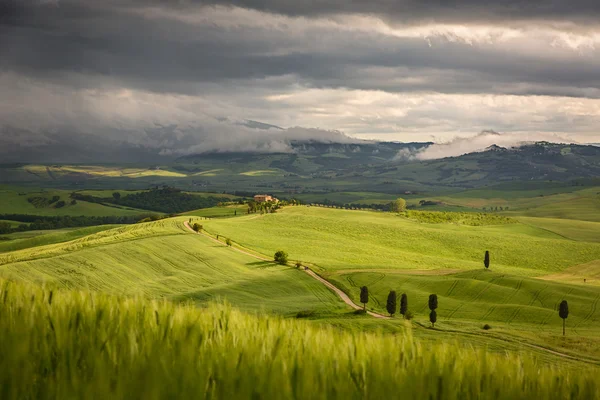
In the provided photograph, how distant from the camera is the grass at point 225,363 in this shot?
4.17 m

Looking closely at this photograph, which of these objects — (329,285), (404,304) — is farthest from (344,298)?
(404,304)

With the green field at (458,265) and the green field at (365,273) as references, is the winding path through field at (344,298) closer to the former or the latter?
the green field at (365,273)

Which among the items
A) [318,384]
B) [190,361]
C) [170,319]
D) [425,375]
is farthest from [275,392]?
[170,319]

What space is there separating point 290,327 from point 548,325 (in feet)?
275

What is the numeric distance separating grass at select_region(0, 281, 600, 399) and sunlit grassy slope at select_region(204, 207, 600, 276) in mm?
105300

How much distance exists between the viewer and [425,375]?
15.4 feet

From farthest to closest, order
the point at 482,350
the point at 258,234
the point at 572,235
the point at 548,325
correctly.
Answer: the point at 572,235 < the point at 258,234 < the point at 548,325 < the point at 482,350

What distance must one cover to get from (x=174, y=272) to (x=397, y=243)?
244 feet

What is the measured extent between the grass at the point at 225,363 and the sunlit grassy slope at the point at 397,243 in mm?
105300

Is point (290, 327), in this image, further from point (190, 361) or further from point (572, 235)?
point (572, 235)

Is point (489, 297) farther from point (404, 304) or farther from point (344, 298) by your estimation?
point (344, 298)

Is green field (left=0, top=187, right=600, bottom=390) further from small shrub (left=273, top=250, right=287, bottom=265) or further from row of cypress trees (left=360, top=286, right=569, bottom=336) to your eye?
small shrub (left=273, top=250, right=287, bottom=265)

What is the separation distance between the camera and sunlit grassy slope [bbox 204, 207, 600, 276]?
130 meters

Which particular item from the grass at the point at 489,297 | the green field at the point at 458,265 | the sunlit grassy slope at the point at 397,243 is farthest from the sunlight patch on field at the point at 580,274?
the grass at the point at 489,297
